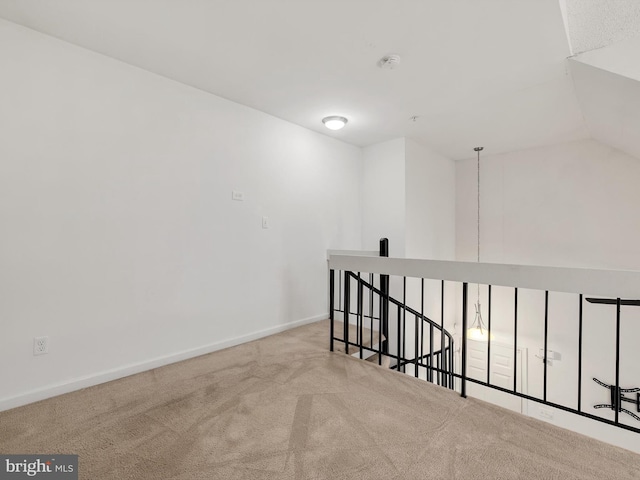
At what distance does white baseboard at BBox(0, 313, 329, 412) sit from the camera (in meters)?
2.04

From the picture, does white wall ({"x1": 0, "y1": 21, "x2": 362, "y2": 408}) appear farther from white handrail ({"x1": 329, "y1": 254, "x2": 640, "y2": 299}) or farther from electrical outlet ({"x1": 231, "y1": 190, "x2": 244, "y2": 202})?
white handrail ({"x1": 329, "y1": 254, "x2": 640, "y2": 299})

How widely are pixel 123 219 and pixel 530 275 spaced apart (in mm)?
2932

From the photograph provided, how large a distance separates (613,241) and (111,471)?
5.61 metres

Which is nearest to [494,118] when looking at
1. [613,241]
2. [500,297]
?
[613,241]

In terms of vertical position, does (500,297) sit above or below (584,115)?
below

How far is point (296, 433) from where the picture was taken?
5.60 feet

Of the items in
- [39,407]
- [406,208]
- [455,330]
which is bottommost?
[455,330]

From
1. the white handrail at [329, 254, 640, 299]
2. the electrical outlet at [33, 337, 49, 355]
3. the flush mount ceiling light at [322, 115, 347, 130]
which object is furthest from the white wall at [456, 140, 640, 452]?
the electrical outlet at [33, 337, 49, 355]

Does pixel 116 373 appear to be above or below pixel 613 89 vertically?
below

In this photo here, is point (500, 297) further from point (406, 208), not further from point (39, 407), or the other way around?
point (39, 407)

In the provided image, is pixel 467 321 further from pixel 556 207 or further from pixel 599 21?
pixel 599 21

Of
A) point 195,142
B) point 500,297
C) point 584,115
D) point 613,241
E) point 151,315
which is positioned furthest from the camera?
point 500,297

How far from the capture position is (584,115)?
3.46 m

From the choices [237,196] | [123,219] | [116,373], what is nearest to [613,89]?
[237,196]
